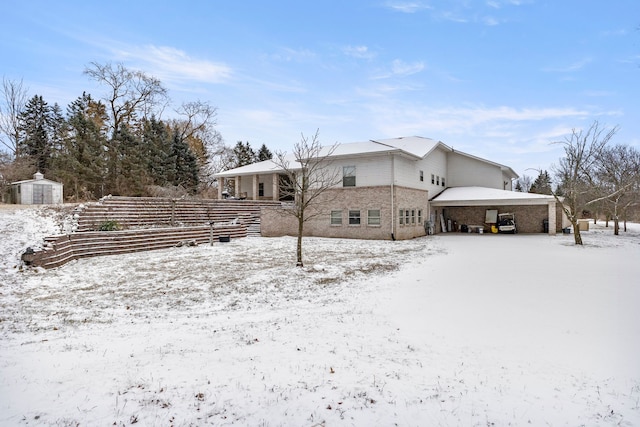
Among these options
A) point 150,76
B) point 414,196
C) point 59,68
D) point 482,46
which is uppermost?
point 150,76

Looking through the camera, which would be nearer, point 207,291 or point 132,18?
point 207,291

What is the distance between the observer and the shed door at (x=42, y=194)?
20484 millimetres

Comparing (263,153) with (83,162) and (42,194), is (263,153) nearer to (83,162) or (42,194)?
(83,162)

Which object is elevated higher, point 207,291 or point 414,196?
point 414,196

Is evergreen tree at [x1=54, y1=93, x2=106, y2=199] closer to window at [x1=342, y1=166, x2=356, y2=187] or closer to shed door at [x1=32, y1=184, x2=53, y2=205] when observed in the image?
shed door at [x1=32, y1=184, x2=53, y2=205]

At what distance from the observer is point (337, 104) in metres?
24.4

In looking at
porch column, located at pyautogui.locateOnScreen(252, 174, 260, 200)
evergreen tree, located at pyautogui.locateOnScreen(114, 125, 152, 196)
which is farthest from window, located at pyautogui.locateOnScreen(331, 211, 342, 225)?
evergreen tree, located at pyautogui.locateOnScreen(114, 125, 152, 196)

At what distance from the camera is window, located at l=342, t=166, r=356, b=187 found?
2306 centimetres

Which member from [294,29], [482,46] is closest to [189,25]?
[294,29]

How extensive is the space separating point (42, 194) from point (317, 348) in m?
22.9

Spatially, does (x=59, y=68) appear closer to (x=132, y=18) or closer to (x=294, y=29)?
(x=132, y=18)

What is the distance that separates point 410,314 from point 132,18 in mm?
12334

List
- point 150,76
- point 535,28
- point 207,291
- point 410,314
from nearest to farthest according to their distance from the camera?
point 410,314, point 207,291, point 535,28, point 150,76

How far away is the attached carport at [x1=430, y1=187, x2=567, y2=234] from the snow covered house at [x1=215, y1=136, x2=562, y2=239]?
0.21ft
